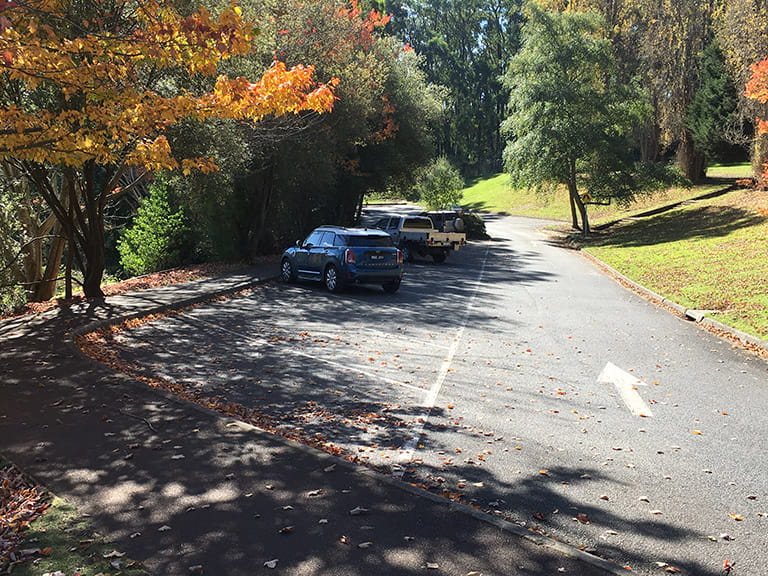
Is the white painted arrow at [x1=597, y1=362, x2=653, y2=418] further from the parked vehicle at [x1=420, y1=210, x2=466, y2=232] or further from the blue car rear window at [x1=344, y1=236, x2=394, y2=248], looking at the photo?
the parked vehicle at [x1=420, y1=210, x2=466, y2=232]

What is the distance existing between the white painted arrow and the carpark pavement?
4107mm

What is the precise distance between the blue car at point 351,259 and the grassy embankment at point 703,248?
24.9 feet

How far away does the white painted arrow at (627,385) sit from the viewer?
330 inches

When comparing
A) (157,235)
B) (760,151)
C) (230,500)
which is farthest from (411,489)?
(760,151)

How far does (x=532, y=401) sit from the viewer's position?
8594mm

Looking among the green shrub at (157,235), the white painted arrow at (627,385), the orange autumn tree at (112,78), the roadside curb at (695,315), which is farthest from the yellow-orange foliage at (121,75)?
the green shrub at (157,235)

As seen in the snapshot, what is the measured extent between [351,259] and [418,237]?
10672 mm

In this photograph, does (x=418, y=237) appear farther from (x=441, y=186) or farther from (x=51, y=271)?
(x=441, y=186)

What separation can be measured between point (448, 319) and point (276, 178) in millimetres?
12364

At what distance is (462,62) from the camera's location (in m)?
100

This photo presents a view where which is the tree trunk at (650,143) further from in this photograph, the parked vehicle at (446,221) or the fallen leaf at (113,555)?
the fallen leaf at (113,555)

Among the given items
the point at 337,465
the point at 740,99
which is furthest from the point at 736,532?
the point at 740,99

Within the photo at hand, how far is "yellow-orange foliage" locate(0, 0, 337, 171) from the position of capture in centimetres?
884

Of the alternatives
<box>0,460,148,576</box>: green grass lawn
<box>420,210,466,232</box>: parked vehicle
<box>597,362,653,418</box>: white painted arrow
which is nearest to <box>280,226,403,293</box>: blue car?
<box>597,362,653,418</box>: white painted arrow
